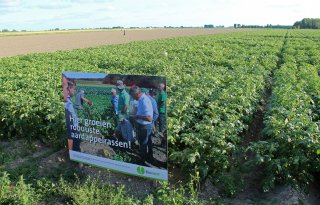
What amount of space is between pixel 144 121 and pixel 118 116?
0.44 meters

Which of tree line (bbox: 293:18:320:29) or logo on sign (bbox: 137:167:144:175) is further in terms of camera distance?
tree line (bbox: 293:18:320:29)

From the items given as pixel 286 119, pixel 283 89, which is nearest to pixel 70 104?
pixel 286 119

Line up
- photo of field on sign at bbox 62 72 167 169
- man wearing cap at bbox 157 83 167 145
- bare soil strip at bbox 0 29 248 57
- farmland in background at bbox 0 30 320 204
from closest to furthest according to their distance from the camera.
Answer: man wearing cap at bbox 157 83 167 145, photo of field on sign at bbox 62 72 167 169, farmland in background at bbox 0 30 320 204, bare soil strip at bbox 0 29 248 57

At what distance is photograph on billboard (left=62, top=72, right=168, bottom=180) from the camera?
461cm

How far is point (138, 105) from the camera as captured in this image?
4680 mm

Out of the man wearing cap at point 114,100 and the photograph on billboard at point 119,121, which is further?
the man wearing cap at point 114,100

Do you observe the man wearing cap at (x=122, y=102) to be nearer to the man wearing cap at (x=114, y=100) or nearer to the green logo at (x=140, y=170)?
the man wearing cap at (x=114, y=100)

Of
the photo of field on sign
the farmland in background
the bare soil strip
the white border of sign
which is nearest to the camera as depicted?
the photo of field on sign

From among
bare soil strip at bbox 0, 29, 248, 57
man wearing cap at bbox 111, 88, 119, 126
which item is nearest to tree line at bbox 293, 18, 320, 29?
bare soil strip at bbox 0, 29, 248, 57

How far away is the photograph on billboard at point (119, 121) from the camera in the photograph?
4.61 metres

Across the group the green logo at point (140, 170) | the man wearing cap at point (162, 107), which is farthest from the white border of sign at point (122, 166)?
the man wearing cap at point (162, 107)

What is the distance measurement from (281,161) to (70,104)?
315 centimetres

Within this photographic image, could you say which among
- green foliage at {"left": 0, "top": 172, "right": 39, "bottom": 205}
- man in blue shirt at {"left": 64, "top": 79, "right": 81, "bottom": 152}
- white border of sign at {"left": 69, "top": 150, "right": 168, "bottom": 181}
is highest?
man in blue shirt at {"left": 64, "top": 79, "right": 81, "bottom": 152}

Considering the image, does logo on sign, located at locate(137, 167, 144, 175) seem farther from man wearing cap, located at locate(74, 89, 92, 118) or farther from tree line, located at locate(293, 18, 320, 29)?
tree line, located at locate(293, 18, 320, 29)
